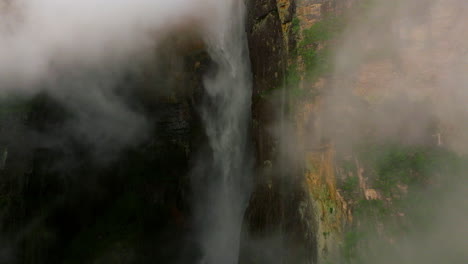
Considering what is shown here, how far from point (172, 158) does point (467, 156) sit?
666 cm

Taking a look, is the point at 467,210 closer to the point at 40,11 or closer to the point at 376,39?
the point at 376,39

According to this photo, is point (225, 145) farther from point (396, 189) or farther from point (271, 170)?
point (396, 189)

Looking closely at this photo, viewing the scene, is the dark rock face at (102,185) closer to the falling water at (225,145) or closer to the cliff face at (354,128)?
the falling water at (225,145)

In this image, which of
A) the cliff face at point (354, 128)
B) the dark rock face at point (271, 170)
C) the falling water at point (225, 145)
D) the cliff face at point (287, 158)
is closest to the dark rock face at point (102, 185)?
the falling water at point (225, 145)

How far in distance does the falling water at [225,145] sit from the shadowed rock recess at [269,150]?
4 cm

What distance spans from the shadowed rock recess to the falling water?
0.13ft

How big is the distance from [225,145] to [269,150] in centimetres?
237

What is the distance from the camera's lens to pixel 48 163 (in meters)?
7.61

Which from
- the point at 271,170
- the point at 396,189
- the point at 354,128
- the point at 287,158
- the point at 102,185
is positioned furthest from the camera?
the point at 102,185

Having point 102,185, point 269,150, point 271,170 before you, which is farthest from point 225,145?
point 102,185

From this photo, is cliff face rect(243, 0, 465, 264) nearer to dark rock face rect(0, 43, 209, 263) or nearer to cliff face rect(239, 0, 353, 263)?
cliff face rect(239, 0, 353, 263)

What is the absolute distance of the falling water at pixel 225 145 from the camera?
813 cm

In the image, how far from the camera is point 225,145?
8398 millimetres

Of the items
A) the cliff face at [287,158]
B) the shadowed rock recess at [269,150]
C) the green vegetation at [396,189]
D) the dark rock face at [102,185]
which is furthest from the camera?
the dark rock face at [102,185]
